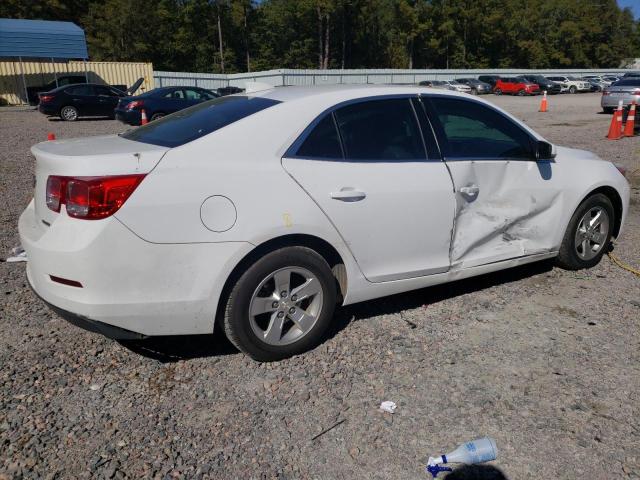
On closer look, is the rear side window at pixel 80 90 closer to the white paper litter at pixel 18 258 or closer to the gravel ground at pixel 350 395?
the white paper litter at pixel 18 258

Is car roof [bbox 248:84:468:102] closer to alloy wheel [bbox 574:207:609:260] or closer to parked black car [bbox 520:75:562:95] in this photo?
alloy wheel [bbox 574:207:609:260]

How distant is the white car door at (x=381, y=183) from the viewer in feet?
11.0

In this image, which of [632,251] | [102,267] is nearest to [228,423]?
[102,267]

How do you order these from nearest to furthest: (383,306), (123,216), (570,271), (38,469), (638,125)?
(38,469)
(123,216)
(383,306)
(570,271)
(638,125)

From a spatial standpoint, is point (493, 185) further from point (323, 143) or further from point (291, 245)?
point (291, 245)

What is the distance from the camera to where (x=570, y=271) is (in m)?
4.96

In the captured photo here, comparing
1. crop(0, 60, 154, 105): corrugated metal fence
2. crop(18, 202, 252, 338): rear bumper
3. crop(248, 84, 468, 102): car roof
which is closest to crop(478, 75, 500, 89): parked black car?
crop(0, 60, 154, 105): corrugated metal fence

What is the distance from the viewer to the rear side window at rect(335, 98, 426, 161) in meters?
3.55

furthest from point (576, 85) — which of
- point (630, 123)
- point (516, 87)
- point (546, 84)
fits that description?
point (630, 123)

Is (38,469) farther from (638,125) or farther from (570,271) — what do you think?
(638,125)

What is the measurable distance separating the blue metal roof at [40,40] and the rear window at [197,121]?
3301 centimetres

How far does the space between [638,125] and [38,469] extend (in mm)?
18748

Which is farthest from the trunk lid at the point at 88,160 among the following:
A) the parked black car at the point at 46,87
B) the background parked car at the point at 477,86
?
the background parked car at the point at 477,86

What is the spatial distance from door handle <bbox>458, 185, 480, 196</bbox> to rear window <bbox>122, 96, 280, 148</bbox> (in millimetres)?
1408
